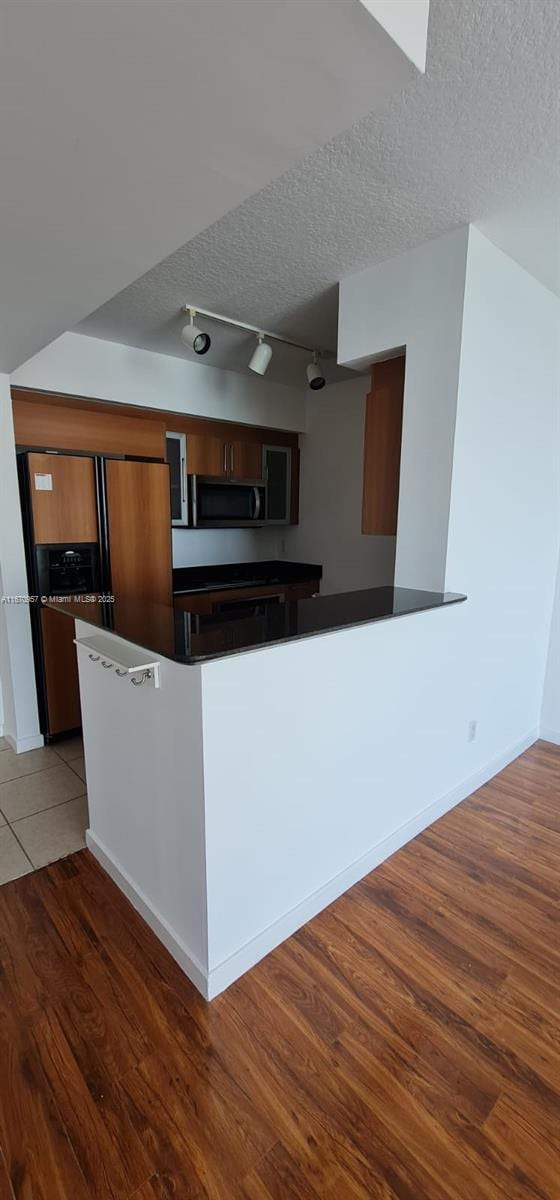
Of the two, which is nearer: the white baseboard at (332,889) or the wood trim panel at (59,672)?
the white baseboard at (332,889)

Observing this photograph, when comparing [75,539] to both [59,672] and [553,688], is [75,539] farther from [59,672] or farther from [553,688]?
[553,688]

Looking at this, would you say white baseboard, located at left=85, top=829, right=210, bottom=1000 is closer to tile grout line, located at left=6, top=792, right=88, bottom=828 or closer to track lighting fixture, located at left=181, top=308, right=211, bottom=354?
tile grout line, located at left=6, top=792, right=88, bottom=828

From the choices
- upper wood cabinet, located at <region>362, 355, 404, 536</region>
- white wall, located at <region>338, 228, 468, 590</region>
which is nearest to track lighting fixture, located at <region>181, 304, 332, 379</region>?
white wall, located at <region>338, 228, 468, 590</region>

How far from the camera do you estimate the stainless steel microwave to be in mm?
3717

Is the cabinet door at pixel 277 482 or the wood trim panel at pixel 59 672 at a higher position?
the cabinet door at pixel 277 482

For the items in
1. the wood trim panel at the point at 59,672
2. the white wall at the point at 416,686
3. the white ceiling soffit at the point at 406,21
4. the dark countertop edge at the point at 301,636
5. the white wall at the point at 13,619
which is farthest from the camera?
the wood trim panel at the point at 59,672

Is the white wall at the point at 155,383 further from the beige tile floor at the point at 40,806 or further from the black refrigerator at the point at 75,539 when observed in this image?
the beige tile floor at the point at 40,806

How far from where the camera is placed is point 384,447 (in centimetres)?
246

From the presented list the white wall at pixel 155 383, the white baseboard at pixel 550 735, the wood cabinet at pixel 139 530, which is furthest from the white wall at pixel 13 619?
the white baseboard at pixel 550 735

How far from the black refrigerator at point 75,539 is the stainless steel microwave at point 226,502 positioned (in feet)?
1.54

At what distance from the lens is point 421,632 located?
2.00m

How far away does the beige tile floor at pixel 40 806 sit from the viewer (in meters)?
2.09

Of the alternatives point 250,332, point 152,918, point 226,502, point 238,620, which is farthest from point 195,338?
point 152,918

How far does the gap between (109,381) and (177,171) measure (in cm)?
235
